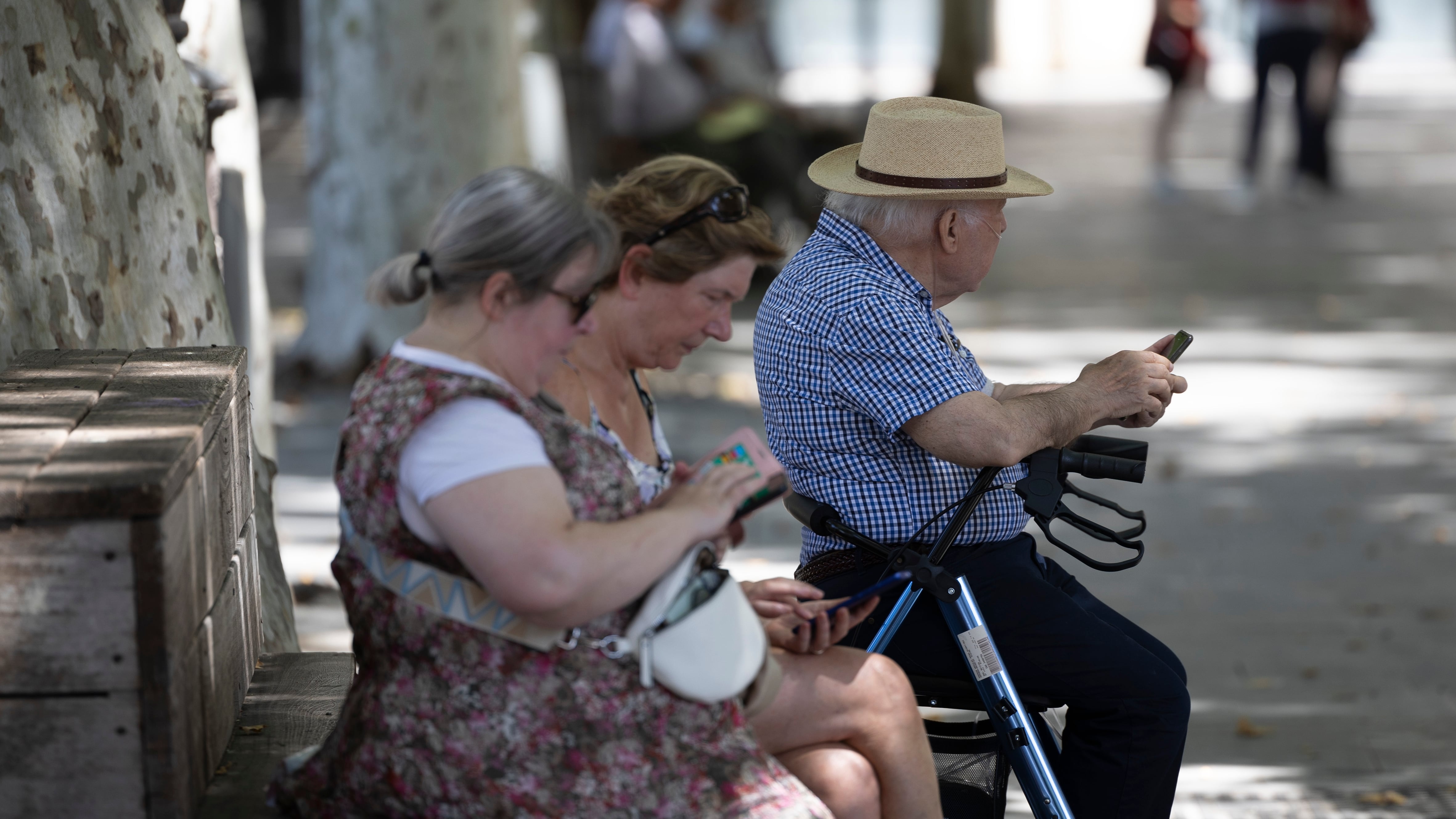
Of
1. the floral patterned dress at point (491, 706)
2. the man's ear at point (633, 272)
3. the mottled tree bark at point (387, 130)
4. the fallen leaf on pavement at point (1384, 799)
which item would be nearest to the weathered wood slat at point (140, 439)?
the floral patterned dress at point (491, 706)

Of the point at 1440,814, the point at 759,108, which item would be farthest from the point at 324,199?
the point at 1440,814

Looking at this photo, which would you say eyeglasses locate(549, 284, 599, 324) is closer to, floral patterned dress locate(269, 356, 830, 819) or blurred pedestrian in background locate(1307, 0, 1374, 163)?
floral patterned dress locate(269, 356, 830, 819)

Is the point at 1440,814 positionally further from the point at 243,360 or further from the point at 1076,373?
the point at 1076,373

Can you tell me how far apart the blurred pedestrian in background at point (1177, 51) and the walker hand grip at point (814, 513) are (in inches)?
486

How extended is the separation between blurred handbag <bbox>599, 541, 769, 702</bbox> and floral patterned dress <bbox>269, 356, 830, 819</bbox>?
2 centimetres

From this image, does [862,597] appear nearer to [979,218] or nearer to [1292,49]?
[979,218]

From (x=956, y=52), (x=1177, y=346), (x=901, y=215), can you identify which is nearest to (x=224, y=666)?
(x=901, y=215)

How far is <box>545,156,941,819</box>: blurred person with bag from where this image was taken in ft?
8.41

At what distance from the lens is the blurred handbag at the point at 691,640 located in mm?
2248

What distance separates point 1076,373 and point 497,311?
7.19 m

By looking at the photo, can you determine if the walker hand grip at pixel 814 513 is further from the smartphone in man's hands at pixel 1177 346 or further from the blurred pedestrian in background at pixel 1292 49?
the blurred pedestrian in background at pixel 1292 49

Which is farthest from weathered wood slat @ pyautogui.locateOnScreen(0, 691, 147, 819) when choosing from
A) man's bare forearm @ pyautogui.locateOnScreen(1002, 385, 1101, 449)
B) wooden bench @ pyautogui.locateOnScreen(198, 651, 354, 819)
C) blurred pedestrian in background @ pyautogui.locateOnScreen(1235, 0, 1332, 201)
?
blurred pedestrian in background @ pyautogui.locateOnScreen(1235, 0, 1332, 201)

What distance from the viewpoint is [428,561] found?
221cm

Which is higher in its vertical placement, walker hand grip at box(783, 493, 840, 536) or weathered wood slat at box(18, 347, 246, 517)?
weathered wood slat at box(18, 347, 246, 517)
